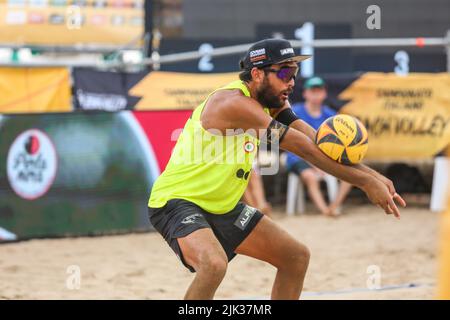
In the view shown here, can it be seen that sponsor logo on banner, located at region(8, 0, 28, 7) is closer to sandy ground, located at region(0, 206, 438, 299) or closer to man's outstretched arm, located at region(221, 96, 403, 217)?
sandy ground, located at region(0, 206, 438, 299)

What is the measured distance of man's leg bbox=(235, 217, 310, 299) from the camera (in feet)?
16.3

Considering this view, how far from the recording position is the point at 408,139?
34.7 ft

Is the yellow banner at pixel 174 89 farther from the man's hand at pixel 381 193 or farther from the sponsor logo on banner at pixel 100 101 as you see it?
the man's hand at pixel 381 193

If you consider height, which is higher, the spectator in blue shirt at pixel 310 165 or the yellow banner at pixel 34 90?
the yellow banner at pixel 34 90

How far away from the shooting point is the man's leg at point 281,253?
195 inches

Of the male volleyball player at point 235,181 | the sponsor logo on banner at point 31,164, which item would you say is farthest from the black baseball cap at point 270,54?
the sponsor logo on banner at point 31,164

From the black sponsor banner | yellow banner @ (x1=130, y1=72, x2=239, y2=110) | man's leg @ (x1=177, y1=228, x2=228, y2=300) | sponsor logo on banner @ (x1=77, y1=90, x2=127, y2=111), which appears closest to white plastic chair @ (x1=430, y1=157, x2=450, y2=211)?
yellow banner @ (x1=130, y1=72, x2=239, y2=110)

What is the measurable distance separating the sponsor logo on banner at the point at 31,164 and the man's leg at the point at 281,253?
13.5 feet

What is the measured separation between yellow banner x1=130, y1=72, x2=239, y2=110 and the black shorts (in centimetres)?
556

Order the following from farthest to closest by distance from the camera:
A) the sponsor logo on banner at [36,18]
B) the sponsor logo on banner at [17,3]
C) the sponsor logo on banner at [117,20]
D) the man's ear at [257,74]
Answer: the sponsor logo on banner at [117,20]
the sponsor logo on banner at [36,18]
the sponsor logo on banner at [17,3]
the man's ear at [257,74]

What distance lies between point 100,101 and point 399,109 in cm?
369

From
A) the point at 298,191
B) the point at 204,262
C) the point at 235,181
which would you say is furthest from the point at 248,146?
the point at 298,191

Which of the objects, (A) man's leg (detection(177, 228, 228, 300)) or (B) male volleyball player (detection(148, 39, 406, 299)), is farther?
(B) male volleyball player (detection(148, 39, 406, 299))

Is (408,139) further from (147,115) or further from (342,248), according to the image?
(147,115)
